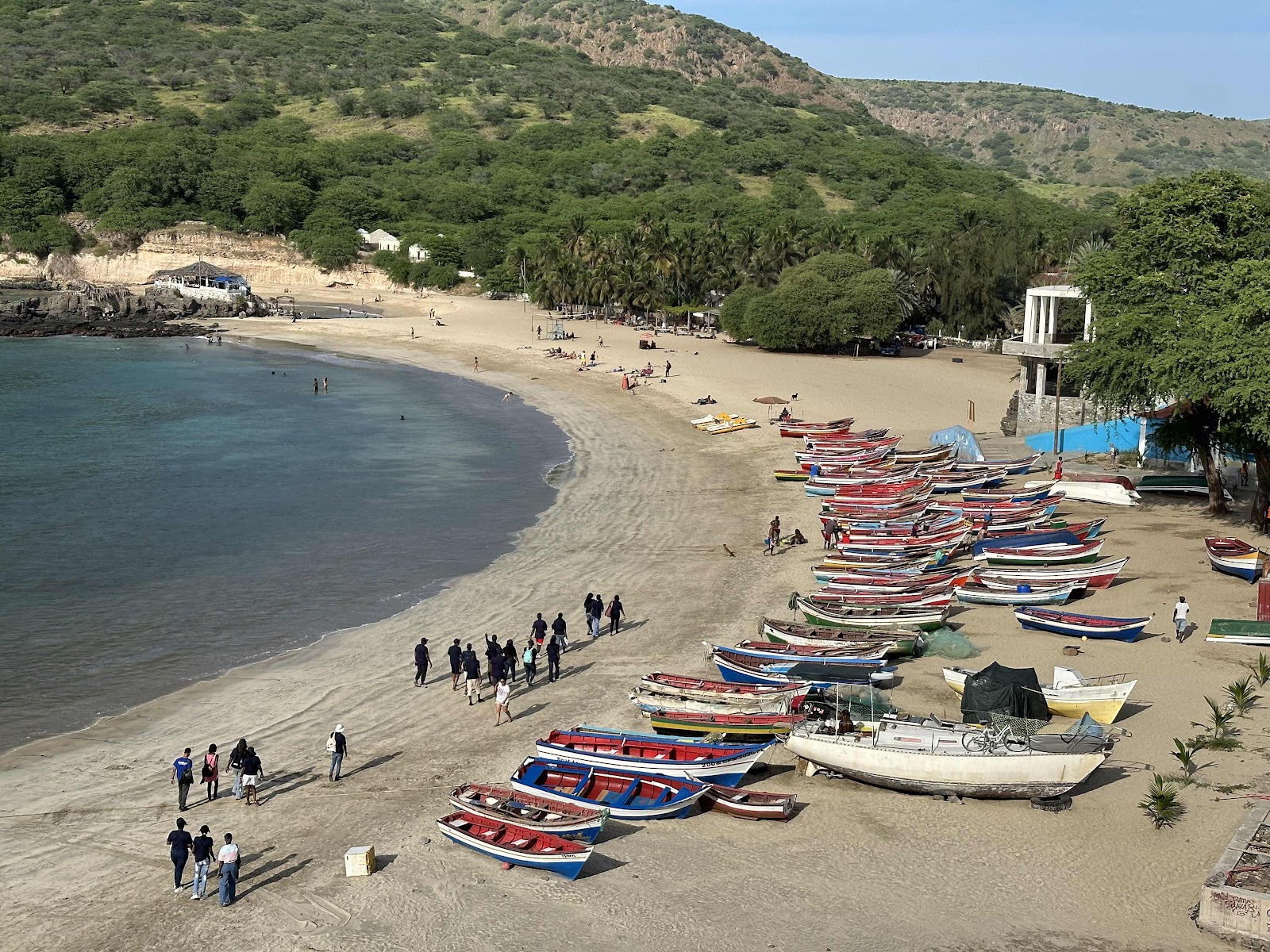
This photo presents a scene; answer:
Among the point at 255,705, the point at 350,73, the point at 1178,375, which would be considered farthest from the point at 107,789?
the point at 350,73

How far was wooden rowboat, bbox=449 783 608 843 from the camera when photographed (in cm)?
1819

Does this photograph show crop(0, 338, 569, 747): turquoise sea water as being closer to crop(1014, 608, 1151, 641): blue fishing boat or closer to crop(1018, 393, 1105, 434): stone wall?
crop(1014, 608, 1151, 641): blue fishing boat

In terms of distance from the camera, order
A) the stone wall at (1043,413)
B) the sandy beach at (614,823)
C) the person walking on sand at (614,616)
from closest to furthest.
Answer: the sandy beach at (614,823), the person walking on sand at (614,616), the stone wall at (1043,413)

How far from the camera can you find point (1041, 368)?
50.0 m

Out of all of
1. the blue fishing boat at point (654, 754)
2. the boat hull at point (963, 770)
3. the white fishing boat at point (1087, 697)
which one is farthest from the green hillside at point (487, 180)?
the blue fishing boat at point (654, 754)

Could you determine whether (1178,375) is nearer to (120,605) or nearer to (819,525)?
(819,525)

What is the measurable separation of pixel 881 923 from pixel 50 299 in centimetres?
11190

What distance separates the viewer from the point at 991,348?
8369 centimetres

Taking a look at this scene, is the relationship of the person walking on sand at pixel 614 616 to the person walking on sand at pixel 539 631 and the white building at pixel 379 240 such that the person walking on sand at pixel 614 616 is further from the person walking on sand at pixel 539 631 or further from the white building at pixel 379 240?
the white building at pixel 379 240

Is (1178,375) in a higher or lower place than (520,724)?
higher

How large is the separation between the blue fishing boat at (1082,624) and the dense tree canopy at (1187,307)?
9.27m

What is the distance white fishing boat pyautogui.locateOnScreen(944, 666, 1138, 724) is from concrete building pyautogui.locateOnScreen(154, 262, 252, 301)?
103 meters

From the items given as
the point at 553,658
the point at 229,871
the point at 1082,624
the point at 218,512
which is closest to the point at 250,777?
the point at 229,871

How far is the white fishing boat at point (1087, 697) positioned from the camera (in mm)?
22266
